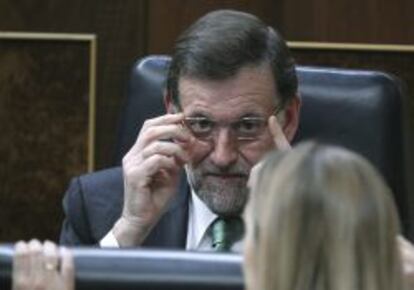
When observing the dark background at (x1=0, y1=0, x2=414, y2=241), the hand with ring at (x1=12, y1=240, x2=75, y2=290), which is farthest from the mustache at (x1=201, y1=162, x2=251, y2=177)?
the dark background at (x1=0, y1=0, x2=414, y2=241)

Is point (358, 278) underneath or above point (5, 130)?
above

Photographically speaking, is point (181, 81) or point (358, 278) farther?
point (181, 81)

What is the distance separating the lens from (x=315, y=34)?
3260 mm

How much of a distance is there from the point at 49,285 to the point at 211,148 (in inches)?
33.4

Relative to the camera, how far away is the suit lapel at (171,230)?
1.95 m

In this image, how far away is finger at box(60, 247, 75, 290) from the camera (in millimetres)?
1067

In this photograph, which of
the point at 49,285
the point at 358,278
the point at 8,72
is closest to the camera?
the point at 358,278

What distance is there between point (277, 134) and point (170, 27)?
1.41 metres

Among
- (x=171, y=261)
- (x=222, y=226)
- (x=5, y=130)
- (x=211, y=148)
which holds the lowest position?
(x=5, y=130)

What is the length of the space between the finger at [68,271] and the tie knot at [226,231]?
77cm

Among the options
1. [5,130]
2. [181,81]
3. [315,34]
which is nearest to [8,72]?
[5,130]

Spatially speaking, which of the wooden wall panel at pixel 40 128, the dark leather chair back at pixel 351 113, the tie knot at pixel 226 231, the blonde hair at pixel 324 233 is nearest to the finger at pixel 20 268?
the blonde hair at pixel 324 233

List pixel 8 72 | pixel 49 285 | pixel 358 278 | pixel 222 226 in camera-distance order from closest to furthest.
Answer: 1. pixel 358 278
2. pixel 49 285
3. pixel 222 226
4. pixel 8 72

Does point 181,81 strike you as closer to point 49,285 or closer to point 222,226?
point 222,226
